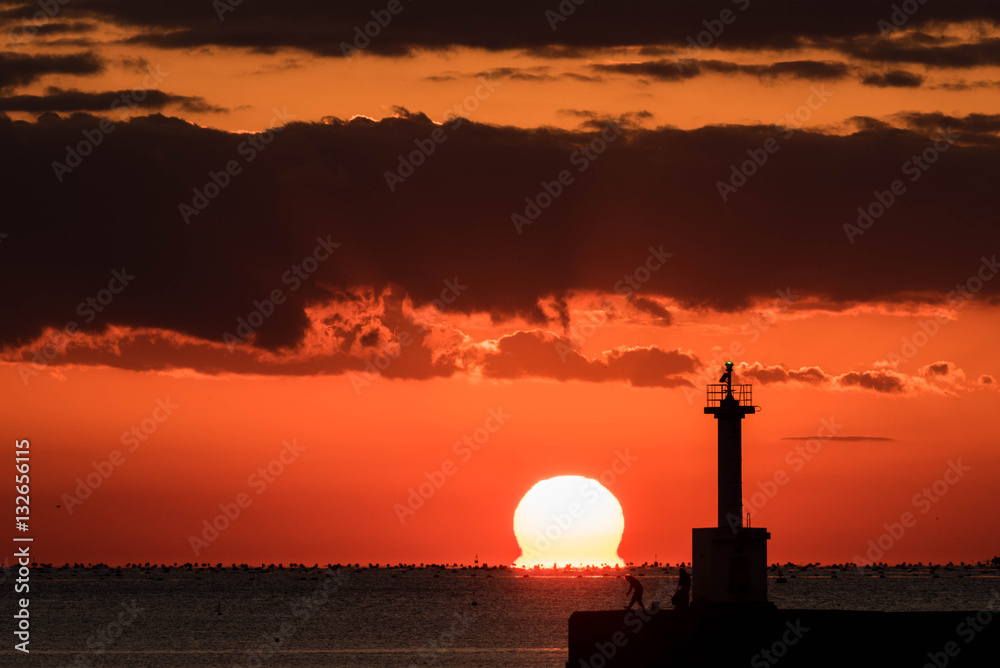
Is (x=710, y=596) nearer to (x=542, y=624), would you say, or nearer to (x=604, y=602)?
(x=542, y=624)

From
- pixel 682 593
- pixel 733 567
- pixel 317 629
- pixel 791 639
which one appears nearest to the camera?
pixel 791 639

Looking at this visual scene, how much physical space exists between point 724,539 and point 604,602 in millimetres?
133725

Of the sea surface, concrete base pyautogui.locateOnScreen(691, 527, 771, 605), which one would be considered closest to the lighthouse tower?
concrete base pyautogui.locateOnScreen(691, 527, 771, 605)

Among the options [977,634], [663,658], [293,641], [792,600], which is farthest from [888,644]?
[792,600]

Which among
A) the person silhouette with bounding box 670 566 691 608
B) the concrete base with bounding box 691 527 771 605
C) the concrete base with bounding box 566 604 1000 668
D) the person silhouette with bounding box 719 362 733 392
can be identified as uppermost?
the person silhouette with bounding box 719 362 733 392

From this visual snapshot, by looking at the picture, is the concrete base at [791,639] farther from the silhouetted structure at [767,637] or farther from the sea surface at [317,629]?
the sea surface at [317,629]

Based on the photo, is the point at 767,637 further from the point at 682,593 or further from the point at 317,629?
the point at 317,629

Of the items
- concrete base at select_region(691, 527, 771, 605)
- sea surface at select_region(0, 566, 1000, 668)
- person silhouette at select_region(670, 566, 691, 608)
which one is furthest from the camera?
sea surface at select_region(0, 566, 1000, 668)

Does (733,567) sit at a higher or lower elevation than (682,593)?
higher

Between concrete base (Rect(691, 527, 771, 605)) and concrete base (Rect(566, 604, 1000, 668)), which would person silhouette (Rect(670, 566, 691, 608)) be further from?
concrete base (Rect(691, 527, 771, 605))

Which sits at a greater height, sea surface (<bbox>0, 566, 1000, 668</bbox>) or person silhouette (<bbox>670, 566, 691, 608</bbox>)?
sea surface (<bbox>0, 566, 1000, 668</bbox>)

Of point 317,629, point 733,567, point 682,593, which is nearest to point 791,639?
point 682,593

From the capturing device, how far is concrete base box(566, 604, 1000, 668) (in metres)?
44.5

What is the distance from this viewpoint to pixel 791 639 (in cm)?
4566
